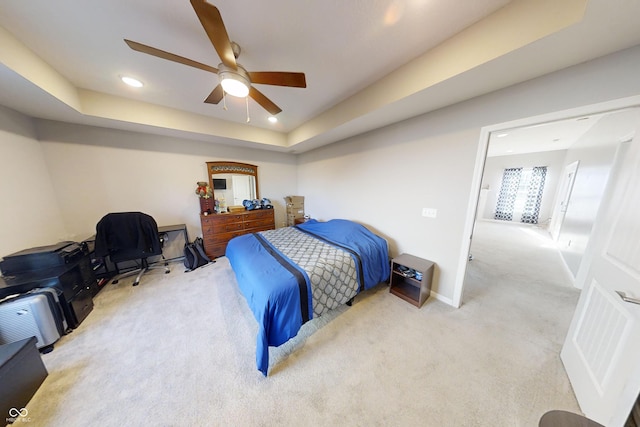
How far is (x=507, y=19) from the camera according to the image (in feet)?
3.98

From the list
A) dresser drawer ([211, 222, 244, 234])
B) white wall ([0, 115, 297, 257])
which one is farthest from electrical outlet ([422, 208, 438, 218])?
white wall ([0, 115, 297, 257])

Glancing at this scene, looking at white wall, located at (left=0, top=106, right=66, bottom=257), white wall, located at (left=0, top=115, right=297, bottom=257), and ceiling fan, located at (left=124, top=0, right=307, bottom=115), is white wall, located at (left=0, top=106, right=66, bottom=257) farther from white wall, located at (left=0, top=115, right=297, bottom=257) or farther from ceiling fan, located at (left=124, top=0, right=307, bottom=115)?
ceiling fan, located at (left=124, top=0, right=307, bottom=115)

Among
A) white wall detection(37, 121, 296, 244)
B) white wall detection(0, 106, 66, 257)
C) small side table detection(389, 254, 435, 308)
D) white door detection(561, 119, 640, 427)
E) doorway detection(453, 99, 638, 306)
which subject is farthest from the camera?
white wall detection(37, 121, 296, 244)

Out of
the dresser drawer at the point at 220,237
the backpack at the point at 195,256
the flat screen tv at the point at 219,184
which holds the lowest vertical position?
the backpack at the point at 195,256

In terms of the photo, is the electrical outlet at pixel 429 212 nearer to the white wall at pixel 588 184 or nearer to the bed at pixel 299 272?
the bed at pixel 299 272

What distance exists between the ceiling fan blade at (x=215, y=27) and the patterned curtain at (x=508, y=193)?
9.44 metres

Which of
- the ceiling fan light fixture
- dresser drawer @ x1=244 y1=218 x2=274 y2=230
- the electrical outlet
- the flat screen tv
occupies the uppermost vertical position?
the ceiling fan light fixture

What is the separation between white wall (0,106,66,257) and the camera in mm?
1923

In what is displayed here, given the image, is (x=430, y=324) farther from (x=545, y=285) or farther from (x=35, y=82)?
(x=35, y=82)

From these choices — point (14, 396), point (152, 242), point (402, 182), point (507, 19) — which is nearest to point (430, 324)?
point (402, 182)

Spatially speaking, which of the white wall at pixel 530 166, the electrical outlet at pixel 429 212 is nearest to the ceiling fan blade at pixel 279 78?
the electrical outlet at pixel 429 212

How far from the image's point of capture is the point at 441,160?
2189 millimetres

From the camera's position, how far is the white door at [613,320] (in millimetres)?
919

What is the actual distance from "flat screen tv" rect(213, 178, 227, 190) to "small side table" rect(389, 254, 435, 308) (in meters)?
3.54
